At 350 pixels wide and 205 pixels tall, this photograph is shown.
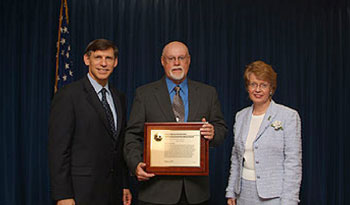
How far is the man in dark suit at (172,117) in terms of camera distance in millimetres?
2195

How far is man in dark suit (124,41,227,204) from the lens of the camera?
2.20 m

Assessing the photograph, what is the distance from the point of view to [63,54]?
395 cm

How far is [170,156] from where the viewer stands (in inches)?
84.3

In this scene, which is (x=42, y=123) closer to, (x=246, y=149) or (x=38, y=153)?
(x=38, y=153)

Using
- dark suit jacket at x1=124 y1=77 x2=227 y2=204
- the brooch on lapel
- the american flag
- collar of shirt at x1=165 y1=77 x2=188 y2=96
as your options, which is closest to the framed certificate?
dark suit jacket at x1=124 y1=77 x2=227 y2=204

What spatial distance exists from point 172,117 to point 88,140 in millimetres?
628

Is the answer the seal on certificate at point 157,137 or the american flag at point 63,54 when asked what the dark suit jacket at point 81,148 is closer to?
the seal on certificate at point 157,137

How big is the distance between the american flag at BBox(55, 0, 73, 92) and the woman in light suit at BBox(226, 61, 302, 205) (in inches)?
93.8

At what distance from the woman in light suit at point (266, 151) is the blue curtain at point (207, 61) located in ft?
6.33

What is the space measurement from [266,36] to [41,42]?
9.94ft

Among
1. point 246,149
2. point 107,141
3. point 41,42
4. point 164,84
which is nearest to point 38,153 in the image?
point 41,42

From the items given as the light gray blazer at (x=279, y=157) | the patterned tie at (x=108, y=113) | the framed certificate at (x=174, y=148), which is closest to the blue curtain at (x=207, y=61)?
the patterned tie at (x=108, y=113)

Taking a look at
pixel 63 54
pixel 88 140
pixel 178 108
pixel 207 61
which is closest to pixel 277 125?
pixel 178 108

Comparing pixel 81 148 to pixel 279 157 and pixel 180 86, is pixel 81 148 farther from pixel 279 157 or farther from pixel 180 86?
pixel 279 157
